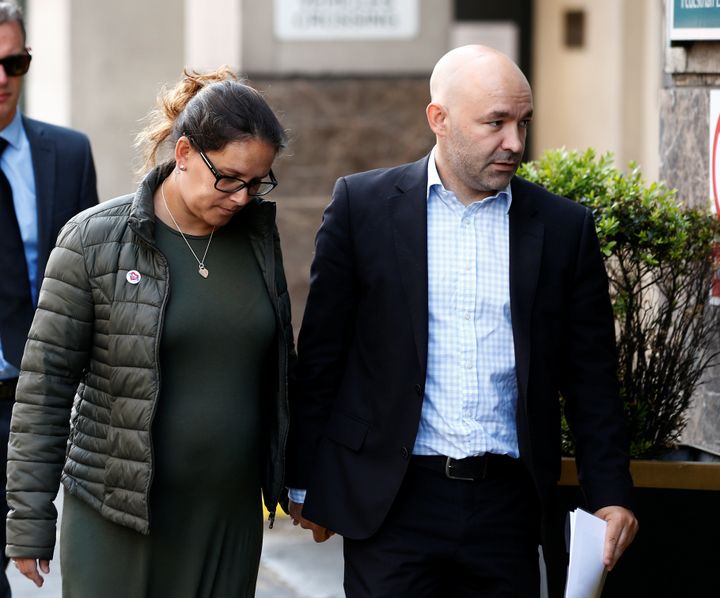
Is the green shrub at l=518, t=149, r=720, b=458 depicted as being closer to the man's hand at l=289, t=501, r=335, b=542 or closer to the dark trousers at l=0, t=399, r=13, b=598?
the man's hand at l=289, t=501, r=335, b=542

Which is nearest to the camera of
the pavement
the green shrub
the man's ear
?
the man's ear

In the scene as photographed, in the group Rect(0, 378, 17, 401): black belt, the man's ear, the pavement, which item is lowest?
the pavement

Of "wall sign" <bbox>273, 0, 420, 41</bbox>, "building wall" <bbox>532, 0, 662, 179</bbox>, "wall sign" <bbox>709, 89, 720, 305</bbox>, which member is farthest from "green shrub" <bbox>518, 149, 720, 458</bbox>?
"wall sign" <bbox>273, 0, 420, 41</bbox>

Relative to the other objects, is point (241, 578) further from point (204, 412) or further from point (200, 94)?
point (200, 94)

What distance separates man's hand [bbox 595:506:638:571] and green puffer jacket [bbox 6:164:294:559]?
1.12 m

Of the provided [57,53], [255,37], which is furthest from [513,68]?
[57,53]

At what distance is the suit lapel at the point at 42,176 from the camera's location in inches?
191

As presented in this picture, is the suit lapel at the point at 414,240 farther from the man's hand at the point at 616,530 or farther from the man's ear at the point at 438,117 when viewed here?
the man's hand at the point at 616,530

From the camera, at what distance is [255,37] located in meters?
11.1

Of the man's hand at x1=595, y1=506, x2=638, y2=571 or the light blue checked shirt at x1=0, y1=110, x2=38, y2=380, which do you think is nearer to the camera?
the man's hand at x1=595, y1=506, x2=638, y2=571

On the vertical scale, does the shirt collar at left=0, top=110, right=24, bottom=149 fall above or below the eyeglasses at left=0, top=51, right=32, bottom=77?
below

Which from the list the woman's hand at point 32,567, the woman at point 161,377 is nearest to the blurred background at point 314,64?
the woman at point 161,377

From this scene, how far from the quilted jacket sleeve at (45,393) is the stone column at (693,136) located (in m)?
2.47

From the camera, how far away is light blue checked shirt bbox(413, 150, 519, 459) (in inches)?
155
